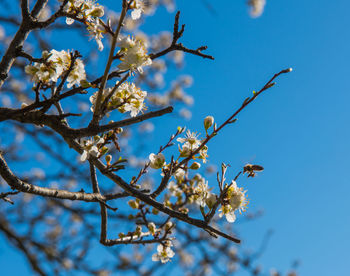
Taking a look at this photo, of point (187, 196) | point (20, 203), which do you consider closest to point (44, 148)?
point (20, 203)

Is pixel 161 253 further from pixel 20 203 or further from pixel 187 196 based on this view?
pixel 20 203

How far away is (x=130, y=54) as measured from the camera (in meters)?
1.38

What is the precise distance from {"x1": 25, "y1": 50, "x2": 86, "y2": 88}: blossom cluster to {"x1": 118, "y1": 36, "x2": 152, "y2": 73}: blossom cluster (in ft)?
0.82

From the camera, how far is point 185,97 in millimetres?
9219

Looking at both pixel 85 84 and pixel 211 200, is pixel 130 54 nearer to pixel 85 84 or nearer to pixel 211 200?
pixel 85 84

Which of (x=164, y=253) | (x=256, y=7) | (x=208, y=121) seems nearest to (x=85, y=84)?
(x=208, y=121)

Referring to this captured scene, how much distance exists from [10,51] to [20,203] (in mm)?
3183

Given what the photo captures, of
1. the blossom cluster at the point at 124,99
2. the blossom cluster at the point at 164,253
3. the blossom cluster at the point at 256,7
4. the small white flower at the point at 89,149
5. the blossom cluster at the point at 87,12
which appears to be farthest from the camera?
the blossom cluster at the point at 256,7

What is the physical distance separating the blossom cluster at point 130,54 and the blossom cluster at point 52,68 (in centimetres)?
25

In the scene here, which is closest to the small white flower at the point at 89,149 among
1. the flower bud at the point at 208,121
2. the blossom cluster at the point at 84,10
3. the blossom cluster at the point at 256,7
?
the flower bud at the point at 208,121

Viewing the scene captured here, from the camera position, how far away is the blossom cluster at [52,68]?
1.49 meters

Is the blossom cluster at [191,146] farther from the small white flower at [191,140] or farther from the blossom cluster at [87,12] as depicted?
the blossom cluster at [87,12]

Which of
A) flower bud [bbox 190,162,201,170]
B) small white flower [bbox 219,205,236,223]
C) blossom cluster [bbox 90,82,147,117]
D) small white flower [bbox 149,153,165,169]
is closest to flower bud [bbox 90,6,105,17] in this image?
blossom cluster [bbox 90,82,147,117]

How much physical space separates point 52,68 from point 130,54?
42cm
